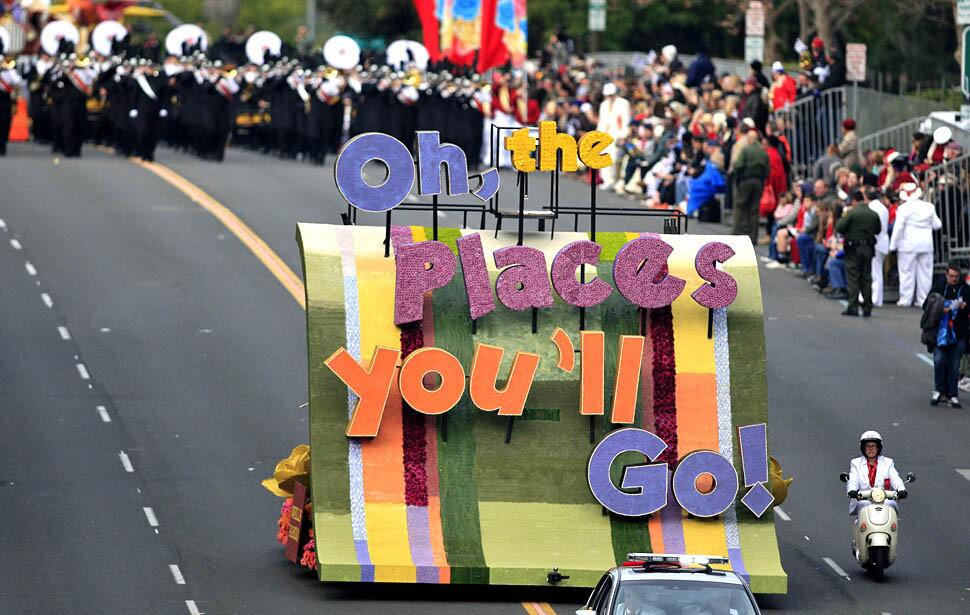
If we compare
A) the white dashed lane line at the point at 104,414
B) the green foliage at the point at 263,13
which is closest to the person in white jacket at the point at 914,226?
the white dashed lane line at the point at 104,414

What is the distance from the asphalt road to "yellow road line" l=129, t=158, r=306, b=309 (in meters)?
0.22

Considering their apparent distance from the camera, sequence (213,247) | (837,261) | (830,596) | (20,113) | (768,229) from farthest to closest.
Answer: (20,113), (768,229), (213,247), (837,261), (830,596)

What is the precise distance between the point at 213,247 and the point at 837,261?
33.4ft

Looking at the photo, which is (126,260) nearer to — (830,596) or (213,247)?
(213,247)

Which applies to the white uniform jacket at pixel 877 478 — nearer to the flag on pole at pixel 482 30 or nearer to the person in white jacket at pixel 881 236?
the person in white jacket at pixel 881 236

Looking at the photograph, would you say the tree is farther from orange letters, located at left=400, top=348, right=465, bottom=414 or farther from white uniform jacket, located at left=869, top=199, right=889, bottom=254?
orange letters, located at left=400, top=348, right=465, bottom=414

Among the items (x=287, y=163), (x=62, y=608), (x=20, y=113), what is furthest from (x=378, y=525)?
(x=20, y=113)

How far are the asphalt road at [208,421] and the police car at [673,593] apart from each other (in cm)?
373

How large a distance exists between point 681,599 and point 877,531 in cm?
568

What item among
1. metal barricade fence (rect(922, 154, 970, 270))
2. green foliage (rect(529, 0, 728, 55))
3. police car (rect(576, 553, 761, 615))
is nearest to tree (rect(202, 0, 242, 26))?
green foliage (rect(529, 0, 728, 55))

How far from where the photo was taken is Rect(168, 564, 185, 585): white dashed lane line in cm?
1948

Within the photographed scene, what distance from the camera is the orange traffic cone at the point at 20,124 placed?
50.2 metres

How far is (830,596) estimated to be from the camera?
19703 mm

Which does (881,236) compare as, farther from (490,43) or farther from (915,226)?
(490,43)
